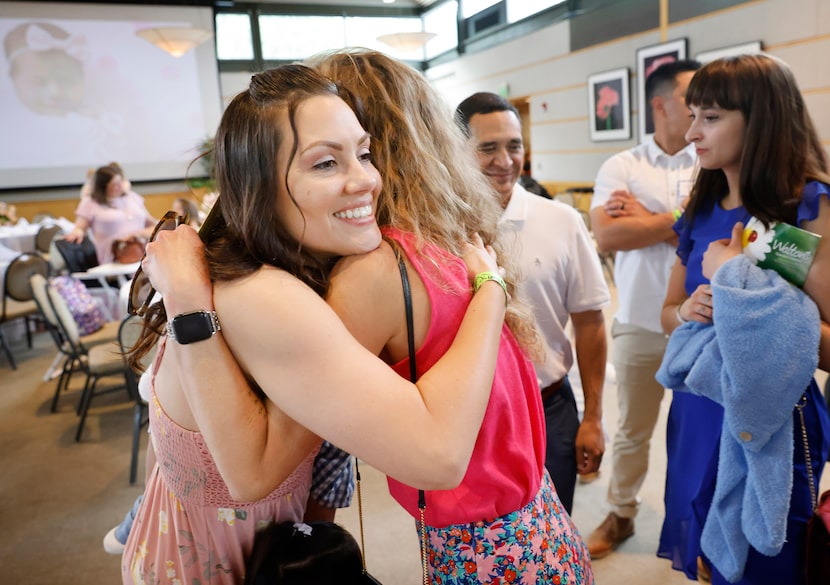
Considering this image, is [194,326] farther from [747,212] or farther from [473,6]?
[473,6]

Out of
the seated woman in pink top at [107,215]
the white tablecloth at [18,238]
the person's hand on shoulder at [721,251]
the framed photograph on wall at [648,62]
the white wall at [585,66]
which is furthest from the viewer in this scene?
the white tablecloth at [18,238]

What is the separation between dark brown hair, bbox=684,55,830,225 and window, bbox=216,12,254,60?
10.5 metres

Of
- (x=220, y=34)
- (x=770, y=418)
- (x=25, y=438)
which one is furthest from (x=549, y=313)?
(x=220, y=34)

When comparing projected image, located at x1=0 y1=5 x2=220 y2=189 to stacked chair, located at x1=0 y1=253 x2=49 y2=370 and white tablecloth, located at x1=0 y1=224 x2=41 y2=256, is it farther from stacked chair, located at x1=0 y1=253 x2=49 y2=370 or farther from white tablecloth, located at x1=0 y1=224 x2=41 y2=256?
stacked chair, located at x1=0 y1=253 x2=49 y2=370

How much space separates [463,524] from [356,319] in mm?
372

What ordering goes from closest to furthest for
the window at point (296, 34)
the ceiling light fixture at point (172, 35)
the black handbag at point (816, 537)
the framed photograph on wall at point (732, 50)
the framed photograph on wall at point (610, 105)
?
the black handbag at point (816, 537), the framed photograph on wall at point (732, 50), the framed photograph on wall at point (610, 105), the ceiling light fixture at point (172, 35), the window at point (296, 34)

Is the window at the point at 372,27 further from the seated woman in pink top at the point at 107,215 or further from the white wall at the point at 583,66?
the seated woman in pink top at the point at 107,215

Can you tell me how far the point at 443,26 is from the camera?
11.5 m

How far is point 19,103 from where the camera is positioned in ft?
29.4

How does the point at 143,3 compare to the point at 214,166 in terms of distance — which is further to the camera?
the point at 143,3

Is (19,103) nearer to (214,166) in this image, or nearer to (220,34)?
(220,34)

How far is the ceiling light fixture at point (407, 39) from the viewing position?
28.7 ft

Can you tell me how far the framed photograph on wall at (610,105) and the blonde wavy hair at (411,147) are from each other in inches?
262

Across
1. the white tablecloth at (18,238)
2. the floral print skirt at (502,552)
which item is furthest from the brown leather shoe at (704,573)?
the white tablecloth at (18,238)
